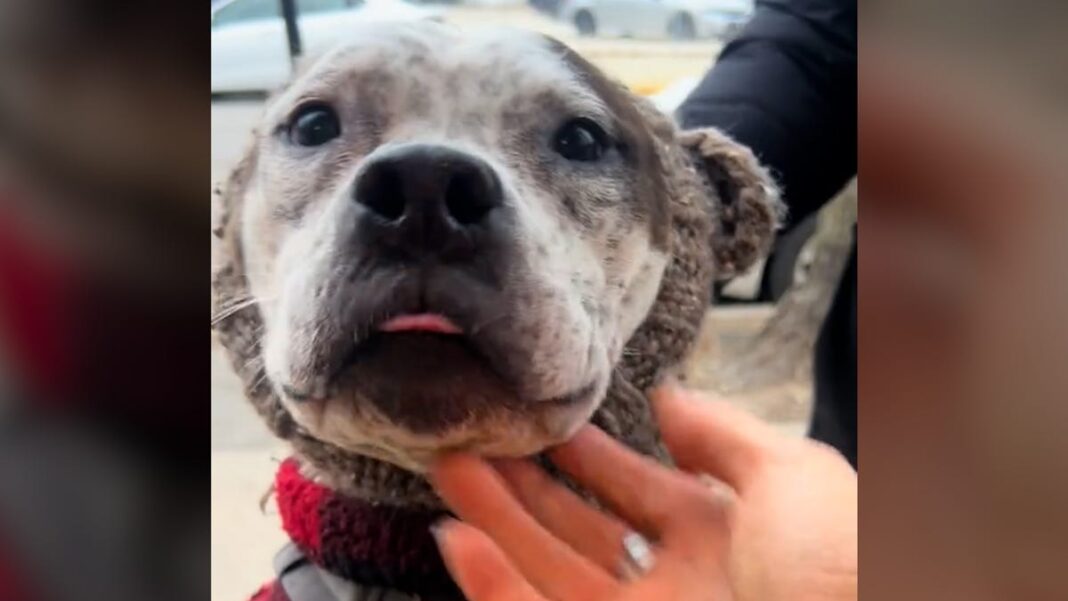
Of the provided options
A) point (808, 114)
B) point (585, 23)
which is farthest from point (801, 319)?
point (585, 23)

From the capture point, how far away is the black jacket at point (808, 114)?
0.71 meters

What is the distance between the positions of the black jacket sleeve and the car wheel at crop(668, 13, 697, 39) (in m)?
0.03

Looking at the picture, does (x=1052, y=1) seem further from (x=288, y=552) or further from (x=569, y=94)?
(x=288, y=552)

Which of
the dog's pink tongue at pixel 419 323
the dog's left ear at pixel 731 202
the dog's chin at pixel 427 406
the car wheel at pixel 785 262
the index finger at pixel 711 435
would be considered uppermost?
the dog's left ear at pixel 731 202

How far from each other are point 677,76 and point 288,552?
1.40 ft

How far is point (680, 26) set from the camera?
703 mm

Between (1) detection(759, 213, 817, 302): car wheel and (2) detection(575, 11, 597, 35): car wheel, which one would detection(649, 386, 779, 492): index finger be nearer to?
(1) detection(759, 213, 817, 302): car wheel

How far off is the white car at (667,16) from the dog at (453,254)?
0.16ft

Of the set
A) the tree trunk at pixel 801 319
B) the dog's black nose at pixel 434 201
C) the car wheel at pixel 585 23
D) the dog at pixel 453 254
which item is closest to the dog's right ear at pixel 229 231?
the dog at pixel 453 254

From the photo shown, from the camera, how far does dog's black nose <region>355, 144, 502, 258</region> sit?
2.00 feet

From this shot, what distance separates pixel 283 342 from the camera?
0.63 m

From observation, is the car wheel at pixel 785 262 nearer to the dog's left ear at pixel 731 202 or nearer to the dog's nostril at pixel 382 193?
the dog's left ear at pixel 731 202

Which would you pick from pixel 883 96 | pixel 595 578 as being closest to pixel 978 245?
pixel 883 96

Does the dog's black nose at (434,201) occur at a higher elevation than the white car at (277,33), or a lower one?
lower
